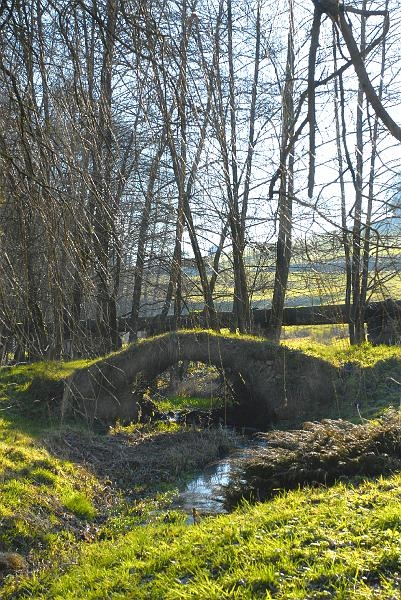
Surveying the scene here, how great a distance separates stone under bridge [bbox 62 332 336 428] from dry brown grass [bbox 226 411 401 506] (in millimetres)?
3929

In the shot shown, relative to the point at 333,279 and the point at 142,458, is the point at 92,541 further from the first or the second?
the point at 333,279

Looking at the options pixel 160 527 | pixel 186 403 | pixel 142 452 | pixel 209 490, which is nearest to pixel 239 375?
pixel 142 452

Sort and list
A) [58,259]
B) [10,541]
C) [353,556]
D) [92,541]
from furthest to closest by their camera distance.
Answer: [92,541] < [10,541] < [353,556] < [58,259]

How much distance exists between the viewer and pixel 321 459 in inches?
309

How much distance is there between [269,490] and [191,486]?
205 centimetres

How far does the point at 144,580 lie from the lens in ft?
17.7

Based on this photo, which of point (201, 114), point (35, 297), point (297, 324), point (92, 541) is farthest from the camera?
point (297, 324)

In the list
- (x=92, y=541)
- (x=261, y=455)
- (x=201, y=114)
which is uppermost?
(x=201, y=114)

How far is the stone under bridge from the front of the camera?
1267 cm

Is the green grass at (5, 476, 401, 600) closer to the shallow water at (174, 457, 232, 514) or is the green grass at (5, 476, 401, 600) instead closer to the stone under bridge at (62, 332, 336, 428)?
the shallow water at (174, 457, 232, 514)

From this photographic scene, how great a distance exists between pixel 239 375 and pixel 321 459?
15.8ft

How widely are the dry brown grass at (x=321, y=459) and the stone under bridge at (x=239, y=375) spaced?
393 centimetres

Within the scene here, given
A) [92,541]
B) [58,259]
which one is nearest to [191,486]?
[92,541]

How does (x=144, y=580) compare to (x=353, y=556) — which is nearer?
(x=353, y=556)
